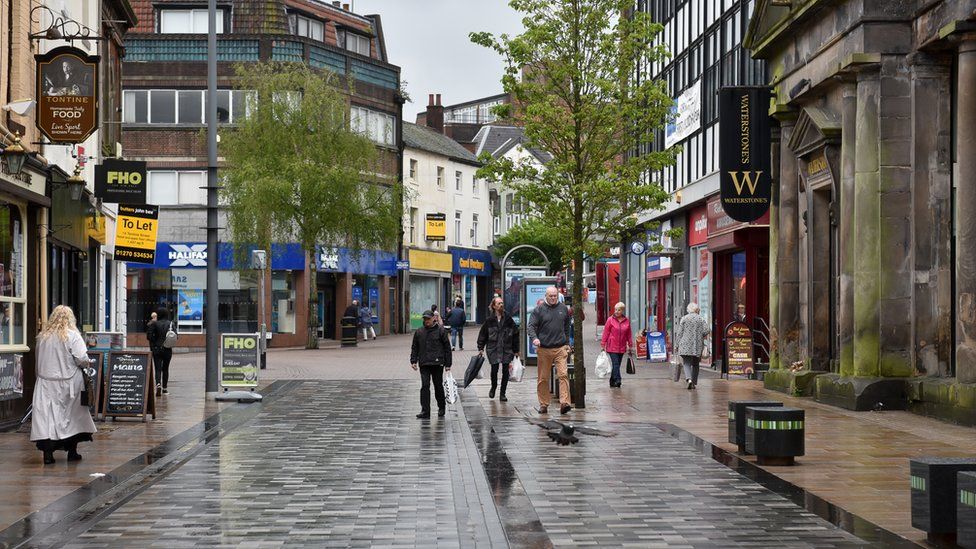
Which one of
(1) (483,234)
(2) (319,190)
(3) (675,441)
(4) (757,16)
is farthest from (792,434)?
(1) (483,234)

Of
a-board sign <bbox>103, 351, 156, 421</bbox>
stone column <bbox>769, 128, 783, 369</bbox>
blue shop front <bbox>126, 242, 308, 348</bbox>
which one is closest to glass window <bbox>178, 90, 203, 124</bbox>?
blue shop front <bbox>126, 242, 308, 348</bbox>

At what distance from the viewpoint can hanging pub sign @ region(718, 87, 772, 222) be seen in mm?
27047

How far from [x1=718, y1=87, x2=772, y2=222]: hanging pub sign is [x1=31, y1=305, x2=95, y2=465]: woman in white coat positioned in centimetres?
1580

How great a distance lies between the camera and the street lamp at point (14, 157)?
17453mm

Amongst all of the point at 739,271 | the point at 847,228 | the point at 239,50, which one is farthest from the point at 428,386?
the point at 239,50

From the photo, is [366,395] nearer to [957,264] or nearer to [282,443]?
[282,443]

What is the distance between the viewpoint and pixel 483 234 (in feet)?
260

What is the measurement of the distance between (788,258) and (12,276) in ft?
47.8

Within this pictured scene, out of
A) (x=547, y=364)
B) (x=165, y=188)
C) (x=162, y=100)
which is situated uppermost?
(x=162, y=100)

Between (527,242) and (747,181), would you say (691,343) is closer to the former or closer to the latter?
(747,181)

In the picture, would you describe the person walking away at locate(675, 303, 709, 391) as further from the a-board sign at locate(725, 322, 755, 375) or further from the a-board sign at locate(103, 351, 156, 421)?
the a-board sign at locate(103, 351, 156, 421)

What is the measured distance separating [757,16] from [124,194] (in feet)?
42.0

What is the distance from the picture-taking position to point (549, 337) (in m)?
20.3

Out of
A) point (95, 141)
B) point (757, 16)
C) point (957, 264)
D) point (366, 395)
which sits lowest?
point (366, 395)
